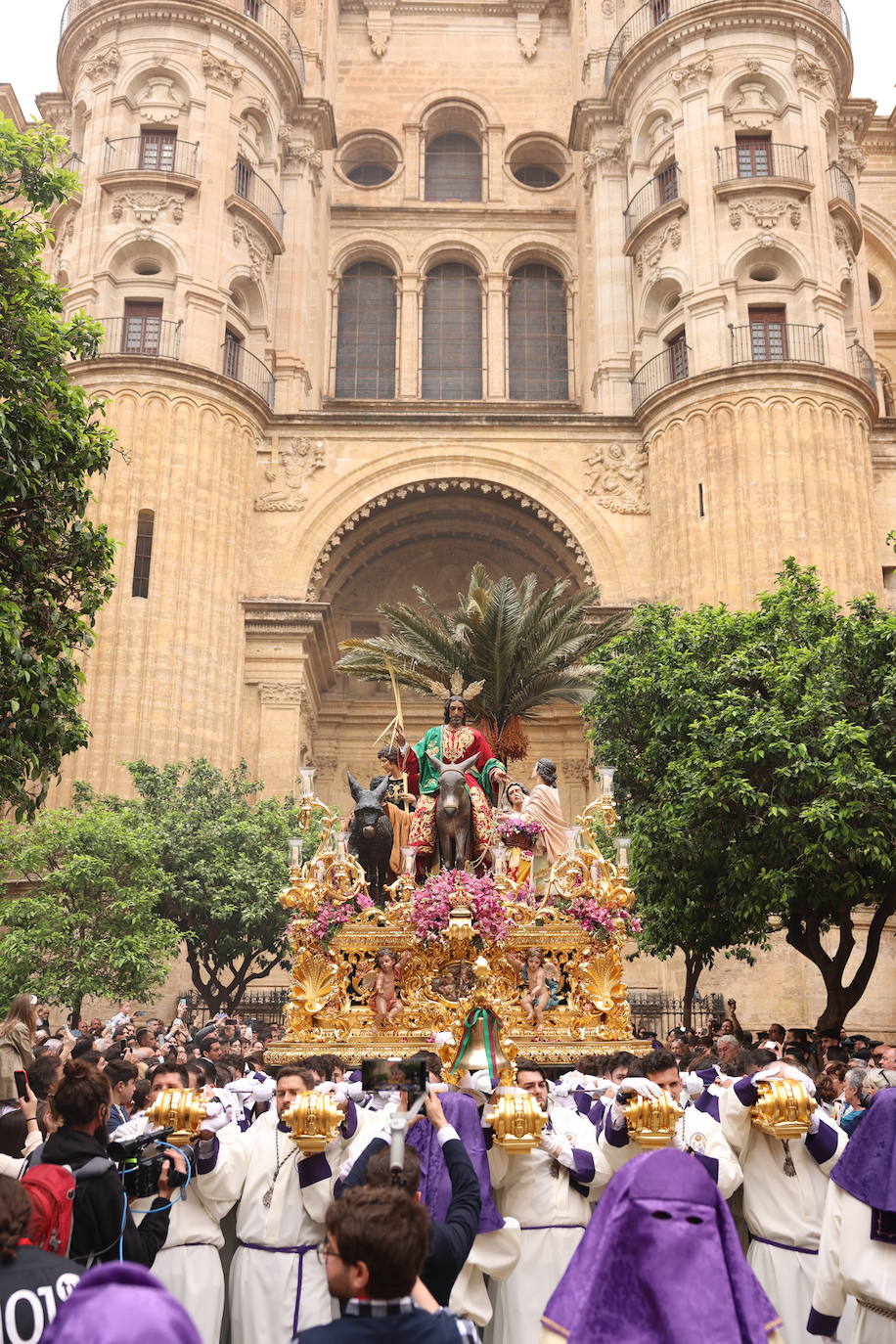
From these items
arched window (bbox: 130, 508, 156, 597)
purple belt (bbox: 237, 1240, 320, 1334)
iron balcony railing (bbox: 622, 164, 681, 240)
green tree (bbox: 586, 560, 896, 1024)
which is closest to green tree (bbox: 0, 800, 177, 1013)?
arched window (bbox: 130, 508, 156, 597)

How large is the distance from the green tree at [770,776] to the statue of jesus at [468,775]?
5.79 metres

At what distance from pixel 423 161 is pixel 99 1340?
43.4m

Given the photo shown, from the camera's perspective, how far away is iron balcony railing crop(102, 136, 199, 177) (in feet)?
108

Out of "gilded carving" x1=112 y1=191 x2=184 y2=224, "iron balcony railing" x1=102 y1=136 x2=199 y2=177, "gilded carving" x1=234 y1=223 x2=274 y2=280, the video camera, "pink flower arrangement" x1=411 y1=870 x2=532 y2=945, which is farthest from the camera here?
"gilded carving" x1=234 y1=223 x2=274 y2=280

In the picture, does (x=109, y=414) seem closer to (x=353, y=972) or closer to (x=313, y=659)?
(x=313, y=659)

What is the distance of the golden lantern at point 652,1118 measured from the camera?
571cm

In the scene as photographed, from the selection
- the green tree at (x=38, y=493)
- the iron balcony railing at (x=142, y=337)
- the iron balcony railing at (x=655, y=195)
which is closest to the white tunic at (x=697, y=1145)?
the green tree at (x=38, y=493)

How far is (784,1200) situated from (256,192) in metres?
33.9

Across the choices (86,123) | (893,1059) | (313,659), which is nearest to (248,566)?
(313,659)

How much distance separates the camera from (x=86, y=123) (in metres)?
34.2

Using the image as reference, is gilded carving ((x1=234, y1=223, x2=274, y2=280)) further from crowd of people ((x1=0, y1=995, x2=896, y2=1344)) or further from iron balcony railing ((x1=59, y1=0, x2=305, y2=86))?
crowd of people ((x1=0, y1=995, x2=896, y2=1344))

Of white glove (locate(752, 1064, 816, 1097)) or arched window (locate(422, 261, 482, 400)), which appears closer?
white glove (locate(752, 1064, 816, 1097))

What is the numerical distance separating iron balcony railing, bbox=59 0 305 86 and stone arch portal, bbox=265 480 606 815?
13801 millimetres

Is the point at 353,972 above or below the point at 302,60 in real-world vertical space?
below
